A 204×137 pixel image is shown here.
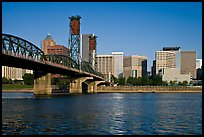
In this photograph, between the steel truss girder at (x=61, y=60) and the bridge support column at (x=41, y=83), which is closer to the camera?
the steel truss girder at (x=61, y=60)

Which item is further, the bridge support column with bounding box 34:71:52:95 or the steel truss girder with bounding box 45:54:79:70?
the bridge support column with bounding box 34:71:52:95

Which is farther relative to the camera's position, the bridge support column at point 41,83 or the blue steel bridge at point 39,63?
the bridge support column at point 41,83

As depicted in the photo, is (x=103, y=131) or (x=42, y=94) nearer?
(x=103, y=131)

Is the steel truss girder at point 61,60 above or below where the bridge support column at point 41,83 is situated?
above

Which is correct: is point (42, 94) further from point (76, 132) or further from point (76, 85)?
point (76, 132)

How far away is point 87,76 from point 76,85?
278 inches

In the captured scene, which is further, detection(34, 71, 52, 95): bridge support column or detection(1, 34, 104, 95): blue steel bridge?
detection(34, 71, 52, 95): bridge support column

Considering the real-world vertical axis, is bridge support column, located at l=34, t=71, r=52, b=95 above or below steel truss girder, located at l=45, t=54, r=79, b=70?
below

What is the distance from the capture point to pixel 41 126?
38.7 m

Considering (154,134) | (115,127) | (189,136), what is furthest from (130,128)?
(189,136)

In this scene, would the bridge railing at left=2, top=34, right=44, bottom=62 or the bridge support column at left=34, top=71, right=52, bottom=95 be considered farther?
the bridge support column at left=34, top=71, right=52, bottom=95

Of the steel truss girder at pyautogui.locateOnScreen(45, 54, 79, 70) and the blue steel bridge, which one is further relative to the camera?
the steel truss girder at pyautogui.locateOnScreen(45, 54, 79, 70)

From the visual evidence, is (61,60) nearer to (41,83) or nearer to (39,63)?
(41,83)

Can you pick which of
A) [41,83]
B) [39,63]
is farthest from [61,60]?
[39,63]
